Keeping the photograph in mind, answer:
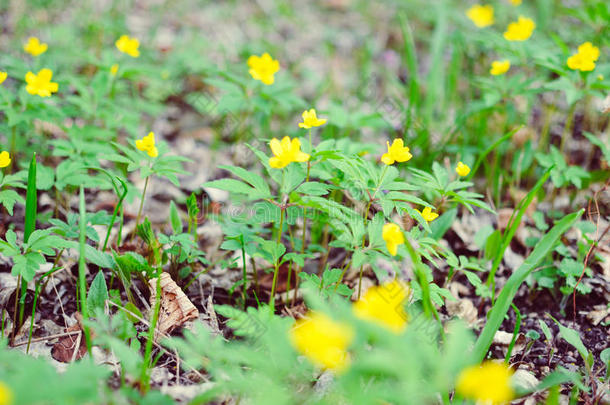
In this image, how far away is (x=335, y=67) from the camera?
12.6 ft

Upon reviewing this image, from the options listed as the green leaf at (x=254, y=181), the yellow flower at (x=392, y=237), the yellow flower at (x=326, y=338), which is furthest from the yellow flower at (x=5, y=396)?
the yellow flower at (x=392, y=237)

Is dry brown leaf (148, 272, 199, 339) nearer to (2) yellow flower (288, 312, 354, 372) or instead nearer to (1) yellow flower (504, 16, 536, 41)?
(2) yellow flower (288, 312, 354, 372)

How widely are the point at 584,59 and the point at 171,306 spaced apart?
6.73 ft

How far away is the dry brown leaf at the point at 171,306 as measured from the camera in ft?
5.37

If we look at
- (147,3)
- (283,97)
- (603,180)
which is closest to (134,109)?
(283,97)

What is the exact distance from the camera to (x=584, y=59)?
2.08 meters

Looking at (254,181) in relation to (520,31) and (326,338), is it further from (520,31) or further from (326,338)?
(520,31)

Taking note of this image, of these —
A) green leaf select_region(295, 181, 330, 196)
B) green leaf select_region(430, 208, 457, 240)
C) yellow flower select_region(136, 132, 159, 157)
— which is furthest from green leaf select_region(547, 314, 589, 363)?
yellow flower select_region(136, 132, 159, 157)

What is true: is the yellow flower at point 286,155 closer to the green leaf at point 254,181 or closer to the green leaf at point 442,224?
the green leaf at point 254,181

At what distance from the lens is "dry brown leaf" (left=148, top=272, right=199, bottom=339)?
64.5 inches

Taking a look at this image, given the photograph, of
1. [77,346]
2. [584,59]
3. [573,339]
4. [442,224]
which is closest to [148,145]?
[77,346]

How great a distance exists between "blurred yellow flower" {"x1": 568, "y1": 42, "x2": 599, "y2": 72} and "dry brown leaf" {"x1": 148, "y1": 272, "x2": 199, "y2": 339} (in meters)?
1.95

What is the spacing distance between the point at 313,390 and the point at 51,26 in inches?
133

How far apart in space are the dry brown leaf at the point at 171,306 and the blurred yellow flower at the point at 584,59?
6.39 ft
